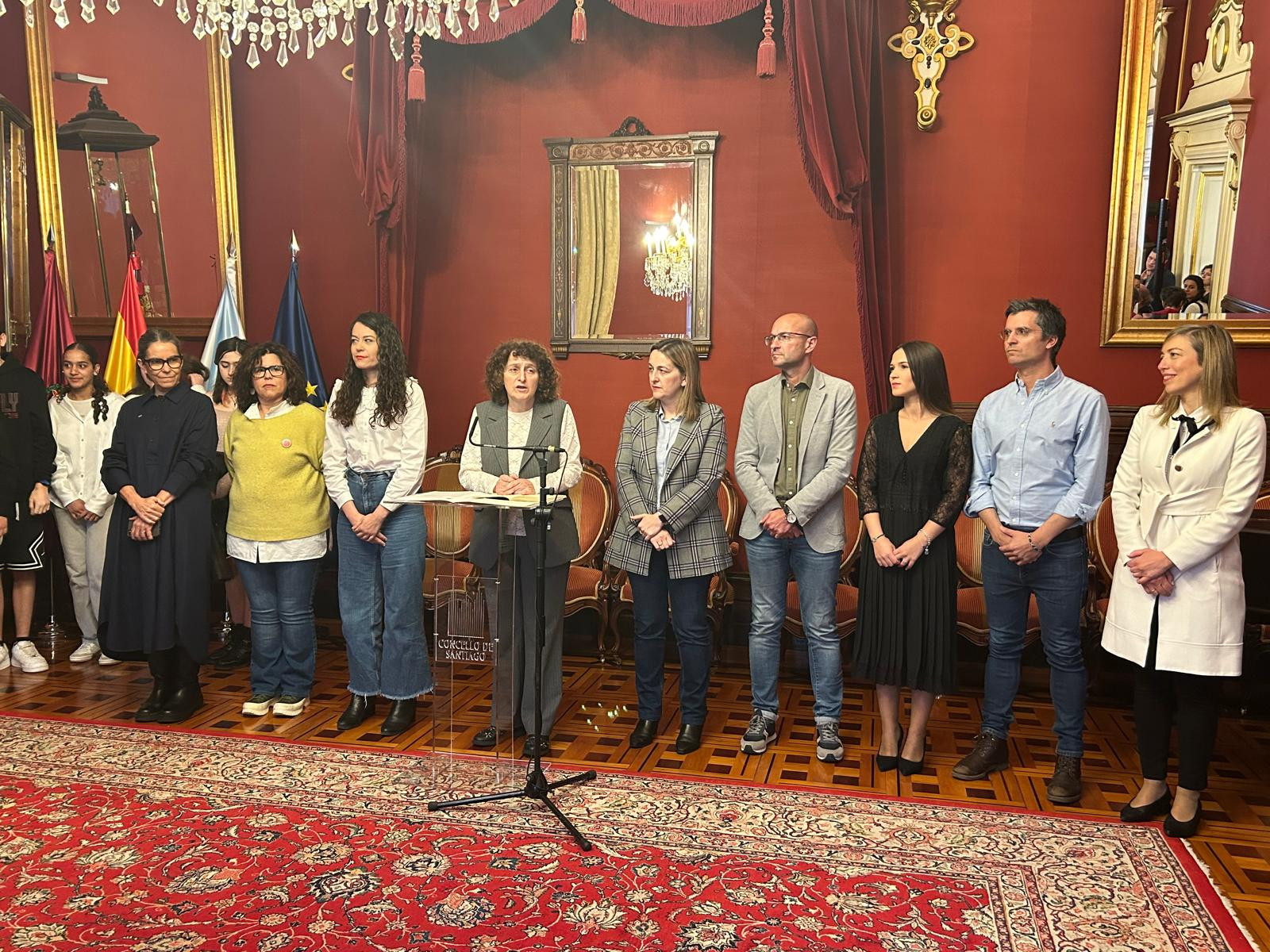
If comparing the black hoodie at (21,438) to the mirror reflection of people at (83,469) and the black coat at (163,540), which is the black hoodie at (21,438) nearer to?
the mirror reflection of people at (83,469)

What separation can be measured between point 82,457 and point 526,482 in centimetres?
254

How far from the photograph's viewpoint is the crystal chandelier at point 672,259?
5277 mm

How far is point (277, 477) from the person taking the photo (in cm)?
390

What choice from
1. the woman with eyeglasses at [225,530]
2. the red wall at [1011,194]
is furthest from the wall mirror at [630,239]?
the woman with eyeglasses at [225,530]

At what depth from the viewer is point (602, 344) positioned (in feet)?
17.8

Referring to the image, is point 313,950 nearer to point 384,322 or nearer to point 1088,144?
point 384,322

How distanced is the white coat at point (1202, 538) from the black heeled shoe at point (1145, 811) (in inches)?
17.8

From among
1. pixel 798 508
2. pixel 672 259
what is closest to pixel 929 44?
pixel 672 259

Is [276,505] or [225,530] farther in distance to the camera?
[225,530]

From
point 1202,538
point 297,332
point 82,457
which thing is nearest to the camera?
point 1202,538

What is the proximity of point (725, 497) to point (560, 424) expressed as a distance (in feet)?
5.38

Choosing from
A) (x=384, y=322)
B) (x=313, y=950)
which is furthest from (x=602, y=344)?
(x=313, y=950)

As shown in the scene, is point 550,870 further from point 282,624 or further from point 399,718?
point 282,624

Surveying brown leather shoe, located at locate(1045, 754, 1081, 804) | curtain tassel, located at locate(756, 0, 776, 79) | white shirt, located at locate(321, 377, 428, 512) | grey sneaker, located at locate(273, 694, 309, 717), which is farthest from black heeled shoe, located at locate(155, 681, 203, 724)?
curtain tassel, located at locate(756, 0, 776, 79)
